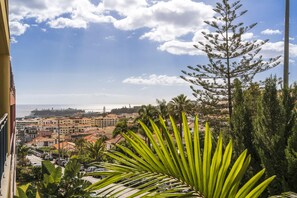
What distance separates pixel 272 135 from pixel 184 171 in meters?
6.97

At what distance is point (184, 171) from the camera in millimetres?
1610

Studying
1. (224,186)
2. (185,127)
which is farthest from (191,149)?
(224,186)

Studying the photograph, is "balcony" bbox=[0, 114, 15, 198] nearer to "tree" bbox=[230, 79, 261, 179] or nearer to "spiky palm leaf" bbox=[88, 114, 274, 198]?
"spiky palm leaf" bbox=[88, 114, 274, 198]

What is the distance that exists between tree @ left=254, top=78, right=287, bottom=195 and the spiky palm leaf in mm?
6318

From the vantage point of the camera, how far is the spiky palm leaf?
1.52m

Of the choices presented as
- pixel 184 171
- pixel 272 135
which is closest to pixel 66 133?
pixel 272 135

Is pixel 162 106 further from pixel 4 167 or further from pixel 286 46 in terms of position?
pixel 4 167

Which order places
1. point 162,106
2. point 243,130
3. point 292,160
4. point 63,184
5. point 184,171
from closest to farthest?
point 184,171, point 63,184, point 292,160, point 243,130, point 162,106

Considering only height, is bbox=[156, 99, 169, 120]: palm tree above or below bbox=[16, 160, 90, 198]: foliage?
above

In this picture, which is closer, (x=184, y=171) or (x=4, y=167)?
(x=184, y=171)

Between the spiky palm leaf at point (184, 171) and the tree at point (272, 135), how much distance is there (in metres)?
6.32

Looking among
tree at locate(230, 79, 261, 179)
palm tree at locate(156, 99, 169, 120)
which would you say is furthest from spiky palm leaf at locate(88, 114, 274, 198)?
palm tree at locate(156, 99, 169, 120)

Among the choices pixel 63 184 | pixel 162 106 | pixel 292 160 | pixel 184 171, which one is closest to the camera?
pixel 184 171

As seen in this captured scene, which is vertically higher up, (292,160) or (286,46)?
(286,46)
